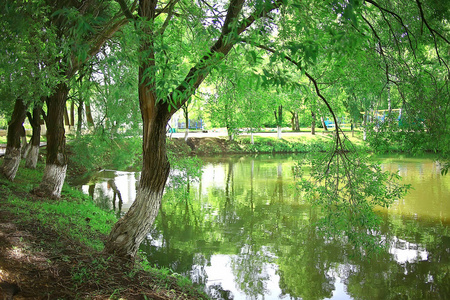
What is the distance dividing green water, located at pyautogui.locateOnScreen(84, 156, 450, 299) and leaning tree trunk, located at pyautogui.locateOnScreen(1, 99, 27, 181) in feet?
11.5

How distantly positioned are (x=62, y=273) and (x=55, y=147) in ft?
21.8

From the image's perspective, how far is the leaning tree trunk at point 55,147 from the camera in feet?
34.9

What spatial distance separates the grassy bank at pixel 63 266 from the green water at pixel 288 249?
1.76 meters

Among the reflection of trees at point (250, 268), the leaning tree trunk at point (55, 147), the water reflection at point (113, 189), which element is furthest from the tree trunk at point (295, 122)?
the leaning tree trunk at point (55, 147)

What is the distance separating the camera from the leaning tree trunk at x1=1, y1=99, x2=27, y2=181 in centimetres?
1166

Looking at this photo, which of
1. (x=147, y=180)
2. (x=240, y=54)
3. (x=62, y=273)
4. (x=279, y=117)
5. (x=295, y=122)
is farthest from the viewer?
(x=295, y=122)

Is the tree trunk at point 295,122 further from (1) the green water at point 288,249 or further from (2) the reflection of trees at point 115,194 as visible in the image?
(2) the reflection of trees at point 115,194

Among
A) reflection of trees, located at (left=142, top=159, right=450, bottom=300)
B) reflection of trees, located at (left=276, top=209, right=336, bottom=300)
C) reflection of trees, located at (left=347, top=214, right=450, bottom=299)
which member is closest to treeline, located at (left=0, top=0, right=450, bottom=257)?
reflection of trees, located at (left=142, top=159, right=450, bottom=300)

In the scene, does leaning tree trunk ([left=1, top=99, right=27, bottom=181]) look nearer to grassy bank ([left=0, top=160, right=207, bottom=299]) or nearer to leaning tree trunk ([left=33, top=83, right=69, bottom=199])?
leaning tree trunk ([left=33, top=83, right=69, bottom=199])

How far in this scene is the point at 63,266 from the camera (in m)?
5.22

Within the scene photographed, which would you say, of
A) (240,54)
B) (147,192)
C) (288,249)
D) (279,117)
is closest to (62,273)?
(147,192)

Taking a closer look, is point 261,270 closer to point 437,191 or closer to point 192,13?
point 192,13

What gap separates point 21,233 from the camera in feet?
20.2

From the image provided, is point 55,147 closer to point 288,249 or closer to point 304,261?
point 288,249
